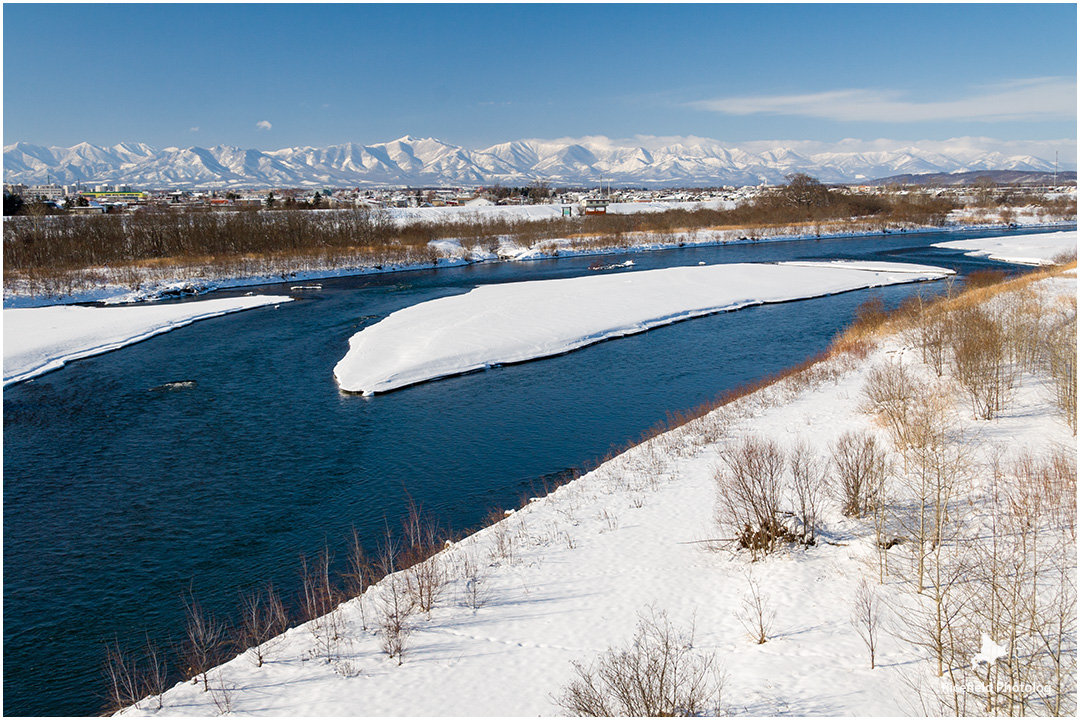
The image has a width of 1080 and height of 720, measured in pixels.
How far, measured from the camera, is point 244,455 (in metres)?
19.8

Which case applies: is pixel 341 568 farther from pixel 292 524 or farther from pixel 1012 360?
pixel 1012 360

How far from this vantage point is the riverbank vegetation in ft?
196

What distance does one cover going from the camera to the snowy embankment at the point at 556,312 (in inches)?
1131

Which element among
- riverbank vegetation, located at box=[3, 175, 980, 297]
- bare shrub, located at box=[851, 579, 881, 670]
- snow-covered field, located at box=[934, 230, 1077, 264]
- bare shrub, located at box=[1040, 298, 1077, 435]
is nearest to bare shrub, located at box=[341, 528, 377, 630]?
bare shrub, located at box=[851, 579, 881, 670]

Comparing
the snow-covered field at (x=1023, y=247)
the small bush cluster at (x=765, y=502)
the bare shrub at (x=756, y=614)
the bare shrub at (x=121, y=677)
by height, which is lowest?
the bare shrub at (x=121, y=677)

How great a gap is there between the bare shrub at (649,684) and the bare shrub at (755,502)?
128 inches

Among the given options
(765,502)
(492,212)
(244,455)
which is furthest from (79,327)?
(492,212)

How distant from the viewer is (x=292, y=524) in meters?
15.4

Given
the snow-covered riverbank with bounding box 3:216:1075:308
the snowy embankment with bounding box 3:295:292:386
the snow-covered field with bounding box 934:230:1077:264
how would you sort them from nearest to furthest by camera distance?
1. the snowy embankment with bounding box 3:295:292:386
2. the snow-covered riverbank with bounding box 3:216:1075:308
3. the snow-covered field with bounding box 934:230:1077:264

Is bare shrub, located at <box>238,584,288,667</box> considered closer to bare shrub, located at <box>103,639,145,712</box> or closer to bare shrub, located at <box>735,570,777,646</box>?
bare shrub, located at <box>103,639,145,712</box>

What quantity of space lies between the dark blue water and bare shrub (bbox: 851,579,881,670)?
7.95 m

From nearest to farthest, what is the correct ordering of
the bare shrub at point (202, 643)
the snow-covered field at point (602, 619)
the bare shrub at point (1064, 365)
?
the snow-covered field at point (602, 619) → the bare shrub at point (202, 643) → the bare shrub at point (1064, 365)

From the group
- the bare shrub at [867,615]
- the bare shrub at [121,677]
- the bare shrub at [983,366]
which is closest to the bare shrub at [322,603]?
the bare shrub at [121,677]

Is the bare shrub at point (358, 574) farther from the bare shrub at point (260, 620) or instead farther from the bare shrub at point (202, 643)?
the bare shrub at point (202, 643)
